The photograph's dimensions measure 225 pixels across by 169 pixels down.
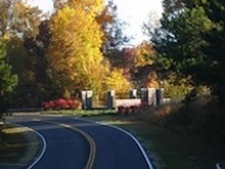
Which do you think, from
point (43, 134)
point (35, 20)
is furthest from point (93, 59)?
point (43, 134)

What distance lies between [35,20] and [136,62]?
59.8 feet

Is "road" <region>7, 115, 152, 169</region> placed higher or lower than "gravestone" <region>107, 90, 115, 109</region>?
lower

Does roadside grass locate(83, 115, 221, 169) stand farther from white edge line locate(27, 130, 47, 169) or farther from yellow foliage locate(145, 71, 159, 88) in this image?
yellow foliage locate(145, 71, 159, 88)

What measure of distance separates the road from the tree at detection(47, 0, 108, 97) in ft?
80.2

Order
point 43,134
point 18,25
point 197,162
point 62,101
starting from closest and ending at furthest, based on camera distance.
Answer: point 197,162 < point 43,134 < point 62,101 < point 18,25

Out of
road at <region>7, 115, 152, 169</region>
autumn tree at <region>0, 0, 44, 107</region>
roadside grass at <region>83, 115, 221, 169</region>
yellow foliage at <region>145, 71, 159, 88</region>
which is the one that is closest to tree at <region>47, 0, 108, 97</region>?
autumn tree at <region>0, 0, 44, 107</region>

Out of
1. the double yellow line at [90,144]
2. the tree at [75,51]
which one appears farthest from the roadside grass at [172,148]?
the tree at [75,51]

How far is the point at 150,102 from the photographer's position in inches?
2680

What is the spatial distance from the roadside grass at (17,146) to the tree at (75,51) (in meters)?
25.8

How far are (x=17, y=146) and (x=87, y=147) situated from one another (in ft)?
20.2

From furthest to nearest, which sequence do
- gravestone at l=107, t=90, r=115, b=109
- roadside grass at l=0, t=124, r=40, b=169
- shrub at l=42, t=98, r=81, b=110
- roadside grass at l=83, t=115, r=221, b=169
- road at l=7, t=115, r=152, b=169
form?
shrub at l=42, t=98, r=81, b=110
gravestone at l=107, t=90, r=115, b=109
roadside grass at l=0, t=124, r=40, b=169
road at l=7, t=115, r=152, b=169
roadside grass at l=83, t=115, r=221, b=169

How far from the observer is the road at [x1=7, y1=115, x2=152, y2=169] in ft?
106

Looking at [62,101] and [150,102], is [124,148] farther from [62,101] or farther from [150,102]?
[62,101]

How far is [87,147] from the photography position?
130 ft
